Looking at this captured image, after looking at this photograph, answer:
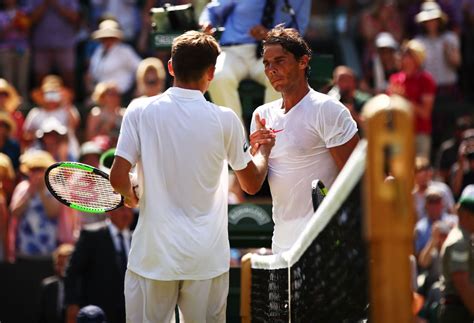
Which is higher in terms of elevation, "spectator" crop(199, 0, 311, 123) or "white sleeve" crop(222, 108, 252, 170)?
"spectator" crop(199, 0, 311, 123)

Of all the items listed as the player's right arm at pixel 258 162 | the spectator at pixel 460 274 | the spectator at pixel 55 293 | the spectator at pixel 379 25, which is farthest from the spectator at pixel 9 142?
the player's right arm at pixel 258 162

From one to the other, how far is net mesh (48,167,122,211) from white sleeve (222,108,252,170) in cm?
76

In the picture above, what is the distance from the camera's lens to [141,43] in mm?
16016

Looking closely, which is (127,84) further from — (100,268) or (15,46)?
(100,268)

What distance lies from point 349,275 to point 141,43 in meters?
11.1

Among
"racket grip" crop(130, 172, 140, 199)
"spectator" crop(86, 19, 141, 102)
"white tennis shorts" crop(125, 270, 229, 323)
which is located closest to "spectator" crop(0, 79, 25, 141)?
"spectator" crop(86, 19, 141, 102)

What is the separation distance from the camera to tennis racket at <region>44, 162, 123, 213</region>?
6410 mm

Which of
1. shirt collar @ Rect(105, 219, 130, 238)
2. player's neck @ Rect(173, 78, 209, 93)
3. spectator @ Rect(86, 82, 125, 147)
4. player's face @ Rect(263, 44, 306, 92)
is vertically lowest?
shirt collar @ Rect(105, 219, 130, 238)

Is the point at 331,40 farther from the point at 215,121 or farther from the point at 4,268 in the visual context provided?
the point at 215,121

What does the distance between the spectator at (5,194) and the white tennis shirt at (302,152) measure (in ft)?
16.8

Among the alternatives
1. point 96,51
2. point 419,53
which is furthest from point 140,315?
point 96,51

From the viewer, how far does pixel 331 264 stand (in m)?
5.41

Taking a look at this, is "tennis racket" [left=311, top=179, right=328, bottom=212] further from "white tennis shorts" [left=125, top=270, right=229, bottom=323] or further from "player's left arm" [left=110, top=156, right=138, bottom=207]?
"player's left arm" [left=110, top=156, right=138, bottom=207]

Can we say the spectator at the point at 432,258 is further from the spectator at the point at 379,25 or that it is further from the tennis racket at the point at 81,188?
the spectator at the point at 379,25
